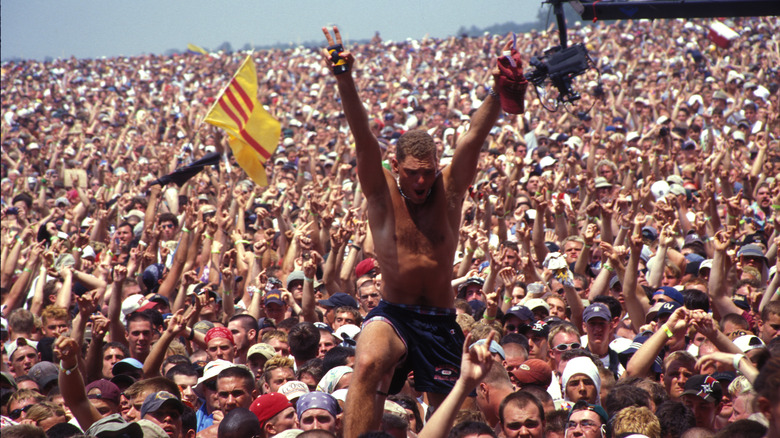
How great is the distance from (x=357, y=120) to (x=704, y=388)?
284 centimetres

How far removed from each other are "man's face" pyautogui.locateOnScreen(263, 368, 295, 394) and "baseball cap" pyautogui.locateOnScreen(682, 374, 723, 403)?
278cm

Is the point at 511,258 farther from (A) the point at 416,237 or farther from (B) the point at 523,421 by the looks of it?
(A) the point at 416,237

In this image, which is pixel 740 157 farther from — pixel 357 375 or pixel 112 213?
pixel 357 375

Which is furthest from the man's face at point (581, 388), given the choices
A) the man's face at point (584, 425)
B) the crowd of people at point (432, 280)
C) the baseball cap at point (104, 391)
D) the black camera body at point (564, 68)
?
the black camera body at point (564, 68)

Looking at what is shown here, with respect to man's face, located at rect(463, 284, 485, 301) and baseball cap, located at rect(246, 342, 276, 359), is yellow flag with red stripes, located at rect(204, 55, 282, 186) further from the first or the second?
baseball cap, located at rect(246, 342, 276, 359)

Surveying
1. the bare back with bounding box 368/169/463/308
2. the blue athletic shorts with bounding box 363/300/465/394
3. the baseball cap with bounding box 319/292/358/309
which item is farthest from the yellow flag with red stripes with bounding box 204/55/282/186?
the blue athletic shorts with bounding box 363/300/465/394

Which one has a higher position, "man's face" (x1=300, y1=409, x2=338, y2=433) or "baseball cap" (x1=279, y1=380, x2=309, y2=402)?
"baseball cap" (x1=279, y1=380, x2=309, y2=402)

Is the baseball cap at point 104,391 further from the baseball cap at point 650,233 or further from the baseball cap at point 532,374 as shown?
the baseball cap at point 650,233

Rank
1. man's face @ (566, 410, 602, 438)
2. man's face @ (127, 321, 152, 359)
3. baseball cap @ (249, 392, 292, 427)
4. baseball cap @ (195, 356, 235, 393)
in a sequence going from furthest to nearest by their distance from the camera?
1. man's face @ (127, 321, 152, 359)
2. baseball cap @ (195, 356, 235, 393)
3. baseball cap @ (249, 392, 292, 427)
4. man's face @ (566, 410, 602, 438)

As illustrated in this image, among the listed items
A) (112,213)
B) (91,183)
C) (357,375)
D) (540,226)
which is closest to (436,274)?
(357,375)

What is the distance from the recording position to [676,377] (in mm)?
5879

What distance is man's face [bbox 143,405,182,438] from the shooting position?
537 centimetres

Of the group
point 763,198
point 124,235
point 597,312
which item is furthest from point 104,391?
point 763,198

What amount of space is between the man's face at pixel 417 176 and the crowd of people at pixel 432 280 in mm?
22
